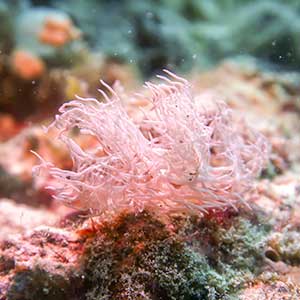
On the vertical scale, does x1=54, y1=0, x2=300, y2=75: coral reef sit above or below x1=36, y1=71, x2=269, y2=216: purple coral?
above

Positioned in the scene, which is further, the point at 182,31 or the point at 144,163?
the point at 182,31

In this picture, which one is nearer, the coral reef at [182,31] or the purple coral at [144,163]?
the purple coral at [144,163]

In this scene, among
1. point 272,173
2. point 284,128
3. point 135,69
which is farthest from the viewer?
point 135,69

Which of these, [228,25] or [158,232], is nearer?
[158,232]

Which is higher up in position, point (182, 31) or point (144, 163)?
point (182, 31)

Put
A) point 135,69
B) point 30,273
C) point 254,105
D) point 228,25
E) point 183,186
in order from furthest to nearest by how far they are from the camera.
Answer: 1. point 228,25
2. point 135,69
3. point 254,105
4. point 183,186
5. point 30,273

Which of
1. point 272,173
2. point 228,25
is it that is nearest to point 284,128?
point 272,173

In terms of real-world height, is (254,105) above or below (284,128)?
above

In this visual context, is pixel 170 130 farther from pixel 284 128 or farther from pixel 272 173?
pixel 284 128

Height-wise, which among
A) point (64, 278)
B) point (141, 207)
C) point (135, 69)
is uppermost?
point (135, 69)

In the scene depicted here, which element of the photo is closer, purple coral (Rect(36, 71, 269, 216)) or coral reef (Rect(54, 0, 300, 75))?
purple coral (Rect(36, 71, 269, 216))

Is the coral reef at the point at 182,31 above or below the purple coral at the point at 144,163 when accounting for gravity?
above
